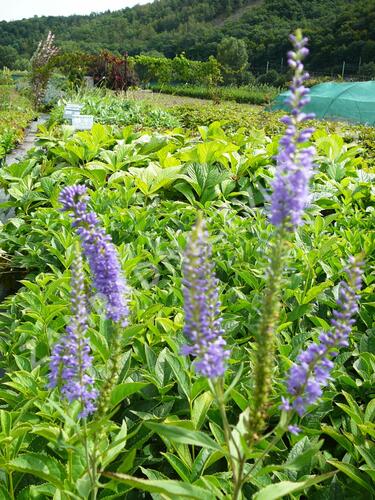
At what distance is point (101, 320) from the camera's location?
2.44 metres

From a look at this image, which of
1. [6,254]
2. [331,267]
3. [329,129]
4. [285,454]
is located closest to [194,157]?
[6,254]

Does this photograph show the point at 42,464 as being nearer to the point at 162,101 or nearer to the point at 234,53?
the point at 162,101

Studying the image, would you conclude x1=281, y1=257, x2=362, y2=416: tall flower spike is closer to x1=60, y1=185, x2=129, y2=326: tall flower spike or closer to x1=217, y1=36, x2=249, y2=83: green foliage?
x1=60, y1=185, x2=129, y2=326: tall flower spike

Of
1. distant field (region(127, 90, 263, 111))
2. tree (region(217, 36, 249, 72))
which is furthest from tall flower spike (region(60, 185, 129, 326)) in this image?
tree (region(217, 36, 249, 72))

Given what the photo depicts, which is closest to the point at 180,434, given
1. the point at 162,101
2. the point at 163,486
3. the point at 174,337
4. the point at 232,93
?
the point at 163,486

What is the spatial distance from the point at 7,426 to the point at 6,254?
253cm

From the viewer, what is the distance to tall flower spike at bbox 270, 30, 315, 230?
3.25 ft

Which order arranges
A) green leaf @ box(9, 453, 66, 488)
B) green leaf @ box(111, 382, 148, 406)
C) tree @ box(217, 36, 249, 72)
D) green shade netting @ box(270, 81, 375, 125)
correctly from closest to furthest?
green leaf @ box(9, 453, 66, 488), green leaf @ box(111, 382, 148, 406), green shade netting @ box(270, 81, 375, 125), tree @ box(217, 36, 249, 72)

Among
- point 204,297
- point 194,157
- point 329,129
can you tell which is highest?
point 204,297

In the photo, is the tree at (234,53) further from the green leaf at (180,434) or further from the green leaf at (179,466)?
the green leaf at (180,434)

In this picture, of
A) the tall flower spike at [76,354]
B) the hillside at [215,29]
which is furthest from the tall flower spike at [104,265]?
the hillside at [215,29]

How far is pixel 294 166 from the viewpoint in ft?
3.23

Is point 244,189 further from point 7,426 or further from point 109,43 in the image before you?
point 109,43

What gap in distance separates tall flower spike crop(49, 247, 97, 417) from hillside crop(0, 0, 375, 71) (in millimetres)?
54309
